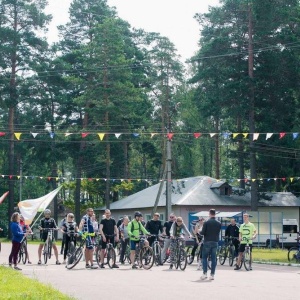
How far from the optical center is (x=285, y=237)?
50.5 m

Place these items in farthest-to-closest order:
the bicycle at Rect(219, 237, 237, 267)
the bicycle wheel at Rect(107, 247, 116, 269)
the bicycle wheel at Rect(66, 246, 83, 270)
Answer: the bicycle at Rect(219, 237, 237, 267) < the bicycle wheel at Rect(107, 247, 116, 269) < the bicycle wheel at Rect(66, 246, 83, 270)

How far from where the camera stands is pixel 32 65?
209ft

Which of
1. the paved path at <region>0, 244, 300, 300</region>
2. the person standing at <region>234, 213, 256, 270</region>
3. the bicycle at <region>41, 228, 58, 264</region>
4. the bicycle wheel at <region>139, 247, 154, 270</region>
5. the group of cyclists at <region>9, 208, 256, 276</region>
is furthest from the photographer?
the bicycle at <region>41, 228, 58, 264</region>

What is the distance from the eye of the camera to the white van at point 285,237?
4978cm

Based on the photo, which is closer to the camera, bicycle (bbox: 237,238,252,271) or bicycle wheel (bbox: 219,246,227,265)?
bicycle (bbox: 237,238,252,271)

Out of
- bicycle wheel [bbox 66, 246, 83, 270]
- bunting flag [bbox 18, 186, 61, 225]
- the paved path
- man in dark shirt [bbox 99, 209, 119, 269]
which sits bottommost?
the paved path

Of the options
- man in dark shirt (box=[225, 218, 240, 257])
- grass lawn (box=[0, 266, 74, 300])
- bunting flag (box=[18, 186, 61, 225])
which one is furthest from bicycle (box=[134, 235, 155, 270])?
bunting flag (box=[18, 186, 61, 225])

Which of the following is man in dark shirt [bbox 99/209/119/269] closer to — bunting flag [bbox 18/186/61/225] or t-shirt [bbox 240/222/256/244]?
t-shirt [bbox 240/222/256/244]

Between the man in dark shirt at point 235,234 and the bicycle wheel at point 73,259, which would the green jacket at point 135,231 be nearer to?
the bicycle wheel at point 73,259

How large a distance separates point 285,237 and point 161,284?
3446 cm

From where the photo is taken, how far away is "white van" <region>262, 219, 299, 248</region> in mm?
49781

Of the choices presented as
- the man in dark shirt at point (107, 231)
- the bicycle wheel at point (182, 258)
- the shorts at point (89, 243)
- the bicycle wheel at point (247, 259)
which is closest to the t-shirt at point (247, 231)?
the bicycle wheel at point (247, 259)

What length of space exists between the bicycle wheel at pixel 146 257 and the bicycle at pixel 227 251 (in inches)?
189

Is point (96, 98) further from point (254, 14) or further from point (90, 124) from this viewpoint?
point (254, 14)
